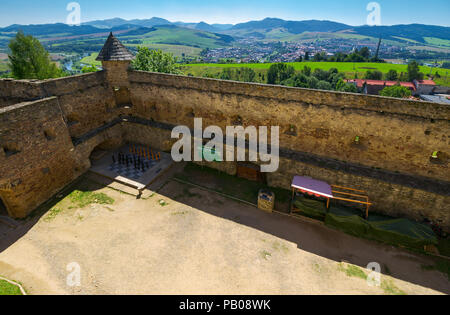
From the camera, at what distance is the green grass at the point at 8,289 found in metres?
9.33

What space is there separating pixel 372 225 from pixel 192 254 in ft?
31.5

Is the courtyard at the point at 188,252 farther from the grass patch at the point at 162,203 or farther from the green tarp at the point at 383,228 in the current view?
the green tarp at the point at 383,228

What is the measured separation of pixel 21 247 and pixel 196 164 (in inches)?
449

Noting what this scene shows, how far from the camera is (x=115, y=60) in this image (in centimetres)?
1747

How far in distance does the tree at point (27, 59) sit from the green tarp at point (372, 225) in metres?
33.7

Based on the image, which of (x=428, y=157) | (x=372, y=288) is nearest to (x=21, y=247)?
(x=372, y=288)

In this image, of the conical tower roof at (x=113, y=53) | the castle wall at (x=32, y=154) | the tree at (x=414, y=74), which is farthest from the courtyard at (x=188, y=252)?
the tree at (x=414, y=74)

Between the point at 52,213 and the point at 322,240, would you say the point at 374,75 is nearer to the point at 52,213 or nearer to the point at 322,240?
the point at 322,240

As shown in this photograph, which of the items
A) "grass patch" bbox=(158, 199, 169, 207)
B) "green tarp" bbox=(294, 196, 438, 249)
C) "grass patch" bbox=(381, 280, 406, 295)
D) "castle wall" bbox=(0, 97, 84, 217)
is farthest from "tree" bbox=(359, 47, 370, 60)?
"castle wall" bbox=(0, 97, 84, 217)

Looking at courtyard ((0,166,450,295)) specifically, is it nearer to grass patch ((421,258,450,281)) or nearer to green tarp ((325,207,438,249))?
grass patch ((421,258,450,281))

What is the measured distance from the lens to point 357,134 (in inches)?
527

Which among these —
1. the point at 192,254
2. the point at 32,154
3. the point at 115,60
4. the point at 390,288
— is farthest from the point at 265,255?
the point at 115,60

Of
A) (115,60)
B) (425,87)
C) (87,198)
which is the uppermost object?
(115,60)

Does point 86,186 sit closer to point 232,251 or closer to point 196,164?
point 196,164
